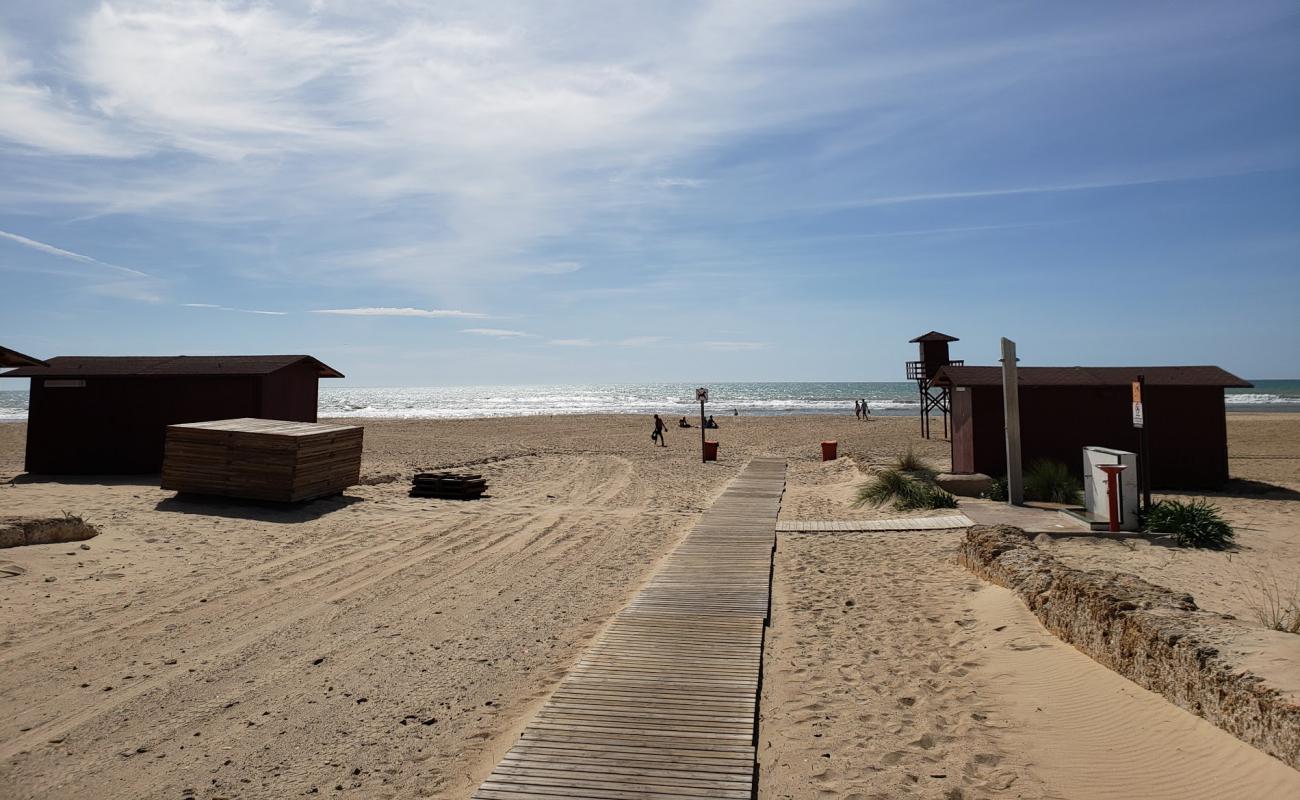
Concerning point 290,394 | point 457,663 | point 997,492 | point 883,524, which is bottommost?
point 457,663

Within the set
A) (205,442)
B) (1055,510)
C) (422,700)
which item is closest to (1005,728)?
(422,700)

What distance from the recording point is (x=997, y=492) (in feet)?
50.2

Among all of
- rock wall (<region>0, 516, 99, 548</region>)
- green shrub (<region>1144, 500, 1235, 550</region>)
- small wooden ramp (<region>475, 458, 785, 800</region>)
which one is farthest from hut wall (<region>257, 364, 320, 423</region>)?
green shrub (<region>1144, 500, 1235, 550</region>)

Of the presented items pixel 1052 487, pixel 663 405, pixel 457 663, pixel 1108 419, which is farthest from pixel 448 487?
pixel 663 405

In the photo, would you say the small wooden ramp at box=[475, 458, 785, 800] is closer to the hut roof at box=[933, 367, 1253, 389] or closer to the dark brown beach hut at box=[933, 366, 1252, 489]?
the dark brown beach hut at box=[933, 366, 1252, 489]

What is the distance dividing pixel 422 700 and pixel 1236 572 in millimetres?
9367

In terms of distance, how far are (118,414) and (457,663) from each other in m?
17.0

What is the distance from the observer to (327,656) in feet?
21.1

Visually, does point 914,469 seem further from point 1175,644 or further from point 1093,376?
point 1175,644

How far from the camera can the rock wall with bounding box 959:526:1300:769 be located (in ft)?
12.9

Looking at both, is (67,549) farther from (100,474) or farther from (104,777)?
(100,474)

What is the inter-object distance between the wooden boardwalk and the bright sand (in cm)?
52

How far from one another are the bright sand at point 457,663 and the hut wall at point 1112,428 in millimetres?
4350

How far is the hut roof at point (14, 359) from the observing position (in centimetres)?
1293
